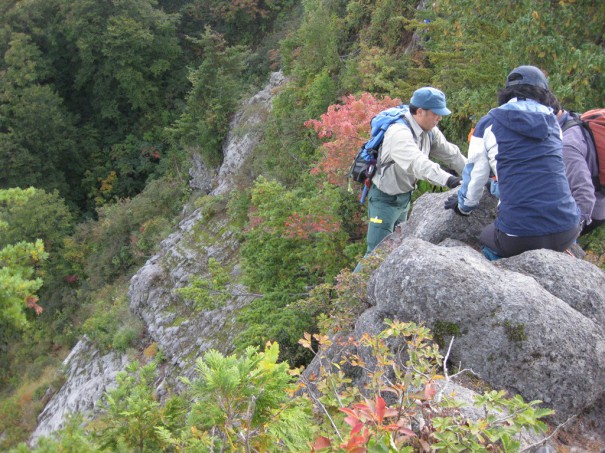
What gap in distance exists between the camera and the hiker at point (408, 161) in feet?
12.8

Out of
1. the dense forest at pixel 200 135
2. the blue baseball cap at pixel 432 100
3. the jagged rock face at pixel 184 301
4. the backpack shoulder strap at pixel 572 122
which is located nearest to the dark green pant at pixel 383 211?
the dense forest at pixel 200 135

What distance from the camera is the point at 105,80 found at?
22219 millimetres

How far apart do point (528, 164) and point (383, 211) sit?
1661 mm

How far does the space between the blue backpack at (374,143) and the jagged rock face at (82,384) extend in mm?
8034

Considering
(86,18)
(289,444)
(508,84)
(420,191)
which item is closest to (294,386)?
(289,444)

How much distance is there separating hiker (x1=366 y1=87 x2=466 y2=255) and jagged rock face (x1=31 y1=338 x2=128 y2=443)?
7898 mm

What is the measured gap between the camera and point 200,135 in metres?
16.9

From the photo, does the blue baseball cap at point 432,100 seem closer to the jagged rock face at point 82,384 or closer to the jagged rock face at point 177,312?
the jagged rock face at point 177,312

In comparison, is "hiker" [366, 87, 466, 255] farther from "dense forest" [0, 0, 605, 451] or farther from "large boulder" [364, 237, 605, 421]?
"large boulder" [364, 237, 605, 421]

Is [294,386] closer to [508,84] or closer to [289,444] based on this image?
[289,444]

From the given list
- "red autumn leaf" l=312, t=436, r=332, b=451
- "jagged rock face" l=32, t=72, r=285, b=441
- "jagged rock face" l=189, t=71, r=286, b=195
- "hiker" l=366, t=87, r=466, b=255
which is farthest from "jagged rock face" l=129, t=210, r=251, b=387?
"red autumn leaf" l=312, t=436, r=332, b=451

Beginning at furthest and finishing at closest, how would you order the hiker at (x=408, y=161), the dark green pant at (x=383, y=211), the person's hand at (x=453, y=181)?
the dark green pant at (x=383, y=211)
the hiker at (x=408, y=161)
the person's hand at (x=453, y=181)

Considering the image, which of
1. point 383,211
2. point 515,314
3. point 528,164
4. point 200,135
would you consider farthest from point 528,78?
point 200,135

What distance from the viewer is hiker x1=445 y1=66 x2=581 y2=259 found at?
306 centimetres
